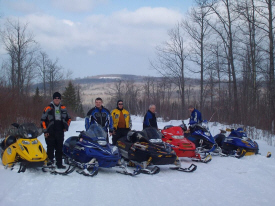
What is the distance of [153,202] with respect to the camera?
5.01m

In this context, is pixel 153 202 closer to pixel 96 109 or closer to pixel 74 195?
pixel 74 195

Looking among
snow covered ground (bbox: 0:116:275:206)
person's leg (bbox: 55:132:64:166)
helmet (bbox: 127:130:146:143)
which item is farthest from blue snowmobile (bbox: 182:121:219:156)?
person's leg (bbox: 55:132:64:166)

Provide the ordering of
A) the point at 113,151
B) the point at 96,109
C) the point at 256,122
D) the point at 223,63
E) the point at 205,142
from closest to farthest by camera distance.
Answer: the point at 113,151, the point at 96,109, the point at 205,142, the point at 256,122, the point at 223,63

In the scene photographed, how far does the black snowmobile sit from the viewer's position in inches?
293

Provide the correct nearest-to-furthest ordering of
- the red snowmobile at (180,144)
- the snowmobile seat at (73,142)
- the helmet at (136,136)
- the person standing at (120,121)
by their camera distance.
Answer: the snowmobile seat at (73,142) < the helmet at (136,136) < the red snowmobile at (180,144) < the person standing at (120,121)

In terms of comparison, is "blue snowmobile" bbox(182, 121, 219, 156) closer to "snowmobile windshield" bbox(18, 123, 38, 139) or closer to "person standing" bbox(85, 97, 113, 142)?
"person standing" bbox(85, 97, 113, 142)

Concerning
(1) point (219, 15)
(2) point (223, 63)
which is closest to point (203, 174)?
(2) point (223, 63)

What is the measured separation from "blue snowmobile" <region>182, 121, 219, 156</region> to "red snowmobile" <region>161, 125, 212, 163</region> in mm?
637

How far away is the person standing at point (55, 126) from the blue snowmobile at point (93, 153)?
414 millimetres

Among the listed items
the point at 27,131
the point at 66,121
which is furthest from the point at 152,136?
the point at 27,131

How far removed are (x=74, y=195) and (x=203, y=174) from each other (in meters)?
3.61

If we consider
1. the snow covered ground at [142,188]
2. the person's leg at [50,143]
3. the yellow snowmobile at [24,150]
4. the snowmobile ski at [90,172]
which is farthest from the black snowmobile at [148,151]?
the yellow snowmobile at [24,150]

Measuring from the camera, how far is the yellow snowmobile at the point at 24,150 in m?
6.59

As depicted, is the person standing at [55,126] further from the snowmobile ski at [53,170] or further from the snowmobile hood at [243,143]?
the snowmobile hood at [243,143]
